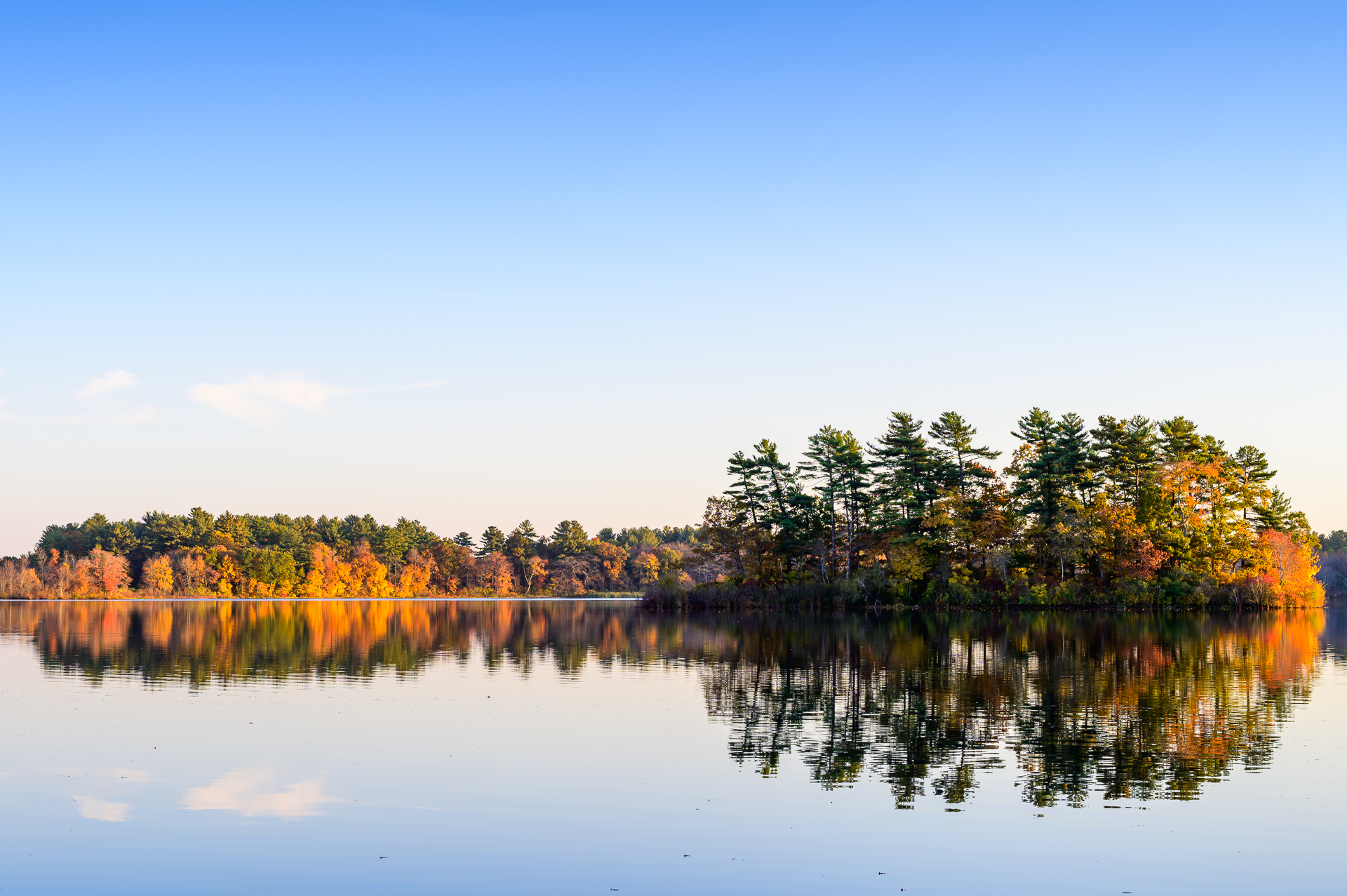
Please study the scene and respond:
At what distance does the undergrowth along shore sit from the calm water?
148 feet

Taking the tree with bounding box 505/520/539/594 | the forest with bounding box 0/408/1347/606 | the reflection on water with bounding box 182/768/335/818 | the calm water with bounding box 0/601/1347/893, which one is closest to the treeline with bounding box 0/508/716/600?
the tree with bounding box 505/520/539/594

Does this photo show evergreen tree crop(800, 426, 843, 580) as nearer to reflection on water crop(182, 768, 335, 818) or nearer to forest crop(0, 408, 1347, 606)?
forest crop(0, 408, 1347, 606)

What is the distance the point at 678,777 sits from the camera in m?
16.9

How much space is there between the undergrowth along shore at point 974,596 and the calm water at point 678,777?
45.0m

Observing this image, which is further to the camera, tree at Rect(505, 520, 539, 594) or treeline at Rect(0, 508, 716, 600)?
tree at Rect(505, 520, 539, 594)

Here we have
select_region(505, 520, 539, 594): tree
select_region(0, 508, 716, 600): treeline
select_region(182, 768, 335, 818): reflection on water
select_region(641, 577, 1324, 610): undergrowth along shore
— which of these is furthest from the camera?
select_region(505, 520, 539, 594): tree

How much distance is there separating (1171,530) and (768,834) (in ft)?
252

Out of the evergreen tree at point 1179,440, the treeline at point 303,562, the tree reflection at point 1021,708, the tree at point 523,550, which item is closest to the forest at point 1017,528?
the evergreen tree at point 1179,440

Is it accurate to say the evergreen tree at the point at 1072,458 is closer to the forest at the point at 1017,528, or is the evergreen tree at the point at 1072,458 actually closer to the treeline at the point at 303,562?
the forest at the point at 1017,528

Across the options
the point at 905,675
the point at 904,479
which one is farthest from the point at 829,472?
the point at 905,675

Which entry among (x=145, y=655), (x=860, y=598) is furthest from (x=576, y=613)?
(x=145, y=655)

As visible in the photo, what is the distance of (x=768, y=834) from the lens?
13367 mm

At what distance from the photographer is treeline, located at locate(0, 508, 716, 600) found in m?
156

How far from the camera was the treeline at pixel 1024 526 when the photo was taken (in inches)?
3157
